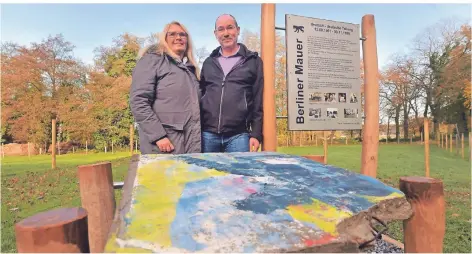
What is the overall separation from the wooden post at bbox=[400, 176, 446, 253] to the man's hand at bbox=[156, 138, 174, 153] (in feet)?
4.82

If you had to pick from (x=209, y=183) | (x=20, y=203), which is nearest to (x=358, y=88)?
(x=209, y=183)

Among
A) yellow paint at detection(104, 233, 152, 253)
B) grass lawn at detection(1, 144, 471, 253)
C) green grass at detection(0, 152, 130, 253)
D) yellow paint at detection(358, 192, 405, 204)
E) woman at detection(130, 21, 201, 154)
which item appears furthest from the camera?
green grass at detection(0, 152, 130, 253)

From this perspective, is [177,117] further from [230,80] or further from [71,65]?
[71,65]

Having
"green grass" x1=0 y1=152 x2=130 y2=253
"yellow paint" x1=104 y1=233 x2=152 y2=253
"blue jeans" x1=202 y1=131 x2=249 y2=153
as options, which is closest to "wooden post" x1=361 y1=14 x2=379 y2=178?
"blue jeans" x1=202 y1=131 x2=249 y2=153

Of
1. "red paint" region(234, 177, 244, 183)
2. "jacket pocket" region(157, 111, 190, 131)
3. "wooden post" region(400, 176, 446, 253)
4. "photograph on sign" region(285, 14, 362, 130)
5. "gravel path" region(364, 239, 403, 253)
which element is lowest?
"gravel path" region(364, 239, 403, 253)

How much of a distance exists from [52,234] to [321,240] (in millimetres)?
765

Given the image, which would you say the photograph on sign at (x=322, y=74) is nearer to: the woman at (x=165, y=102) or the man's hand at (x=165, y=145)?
the woman at (x=165, y=102)

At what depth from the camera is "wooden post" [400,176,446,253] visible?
126 centimetres

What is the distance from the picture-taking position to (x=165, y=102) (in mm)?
2191

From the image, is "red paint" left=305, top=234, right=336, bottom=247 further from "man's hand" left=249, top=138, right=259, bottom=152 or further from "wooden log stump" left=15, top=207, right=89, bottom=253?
"man's hand" left=249, top=138, right=259, bottom=152

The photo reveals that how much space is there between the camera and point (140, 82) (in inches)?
84.7

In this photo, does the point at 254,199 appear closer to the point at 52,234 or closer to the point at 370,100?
the point at 52,234

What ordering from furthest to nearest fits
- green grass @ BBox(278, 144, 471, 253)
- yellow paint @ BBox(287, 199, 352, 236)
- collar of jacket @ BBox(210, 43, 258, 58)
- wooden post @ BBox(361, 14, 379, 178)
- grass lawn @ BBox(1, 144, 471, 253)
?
grass lawn @ BBox(1, 144, 471, 253) → green grass @ BBox(278, 144, 471, 253) → wooden post @ BBox(361, 14, 379, 178) → collar of jacket @ BBox(210, 43, 258, 58) → yellow paint @ BBox(287, 199, 352, 236)

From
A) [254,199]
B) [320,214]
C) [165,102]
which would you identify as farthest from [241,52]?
[320,214]
